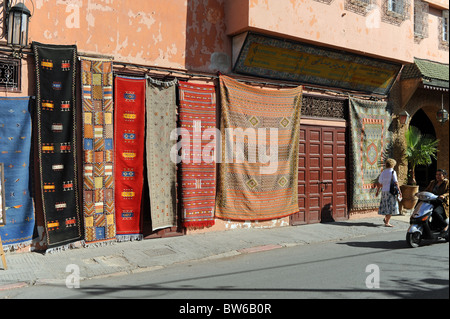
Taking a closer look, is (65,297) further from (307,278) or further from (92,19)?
(92,19)

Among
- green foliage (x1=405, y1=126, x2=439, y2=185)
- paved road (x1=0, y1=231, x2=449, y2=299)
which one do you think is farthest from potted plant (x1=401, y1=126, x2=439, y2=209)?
paved road (x1=0, y1=231, x2=449, y2=299)

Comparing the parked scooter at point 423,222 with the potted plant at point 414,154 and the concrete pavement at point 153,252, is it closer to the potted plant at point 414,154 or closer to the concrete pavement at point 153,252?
the concrete pavement at point 153,252

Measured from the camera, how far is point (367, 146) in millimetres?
11758

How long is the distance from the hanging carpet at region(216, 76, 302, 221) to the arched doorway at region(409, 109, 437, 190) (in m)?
7.54

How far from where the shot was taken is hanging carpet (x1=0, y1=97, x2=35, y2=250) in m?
6.68

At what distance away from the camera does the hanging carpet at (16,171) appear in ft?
21.9

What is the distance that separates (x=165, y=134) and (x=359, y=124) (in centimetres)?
623

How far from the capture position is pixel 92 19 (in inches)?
301

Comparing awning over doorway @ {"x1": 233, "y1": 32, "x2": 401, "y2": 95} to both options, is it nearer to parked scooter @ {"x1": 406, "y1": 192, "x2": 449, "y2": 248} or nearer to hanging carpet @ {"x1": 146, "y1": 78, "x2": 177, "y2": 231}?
hanging carpet @ {"x1": 146, "y1": 78, "x2": 177, "y2": 231}

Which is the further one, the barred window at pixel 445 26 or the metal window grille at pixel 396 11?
the barred window at pixel 445 26

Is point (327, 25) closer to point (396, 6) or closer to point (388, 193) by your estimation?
point (396, 6)

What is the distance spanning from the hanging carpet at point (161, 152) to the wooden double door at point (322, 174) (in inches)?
144

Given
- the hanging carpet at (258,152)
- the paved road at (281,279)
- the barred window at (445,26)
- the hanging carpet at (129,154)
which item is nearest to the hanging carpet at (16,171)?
the hanging carpet at (129,154)

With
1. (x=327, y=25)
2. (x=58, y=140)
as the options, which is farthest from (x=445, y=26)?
(x=58, y=140)
